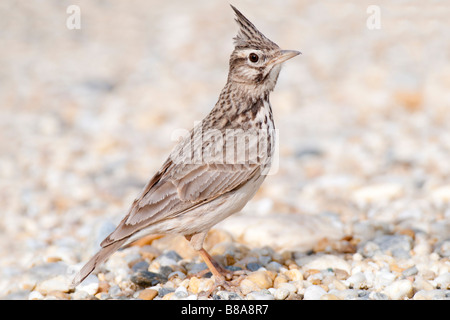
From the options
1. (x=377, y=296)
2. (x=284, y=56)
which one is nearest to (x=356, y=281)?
(x=377, y=296)

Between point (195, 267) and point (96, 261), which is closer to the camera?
point (96, 261)

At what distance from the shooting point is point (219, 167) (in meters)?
5.60

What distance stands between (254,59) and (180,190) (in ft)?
4.38

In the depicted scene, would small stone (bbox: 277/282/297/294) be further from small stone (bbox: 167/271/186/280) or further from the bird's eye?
the bird's eye

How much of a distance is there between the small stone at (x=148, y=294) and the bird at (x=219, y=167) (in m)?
0.49

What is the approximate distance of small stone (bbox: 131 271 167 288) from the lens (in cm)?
583

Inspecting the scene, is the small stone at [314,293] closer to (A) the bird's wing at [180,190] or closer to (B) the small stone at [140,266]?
(A) the bird's wing at [180,190]

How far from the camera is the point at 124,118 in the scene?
39.0ft

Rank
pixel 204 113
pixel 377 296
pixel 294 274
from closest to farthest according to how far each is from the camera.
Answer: pixel 377 296, pixel 294 274, pixel 204 113

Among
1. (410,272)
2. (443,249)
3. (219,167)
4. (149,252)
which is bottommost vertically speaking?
(410,272)

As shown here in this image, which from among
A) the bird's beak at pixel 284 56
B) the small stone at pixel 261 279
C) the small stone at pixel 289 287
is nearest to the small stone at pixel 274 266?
the small stone at pixel 261 279

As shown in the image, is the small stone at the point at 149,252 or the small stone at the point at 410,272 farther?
the small stone at the point at 149,252

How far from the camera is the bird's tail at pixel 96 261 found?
513 cm

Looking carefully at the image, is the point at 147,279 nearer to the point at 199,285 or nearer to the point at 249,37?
the point at 199,285
